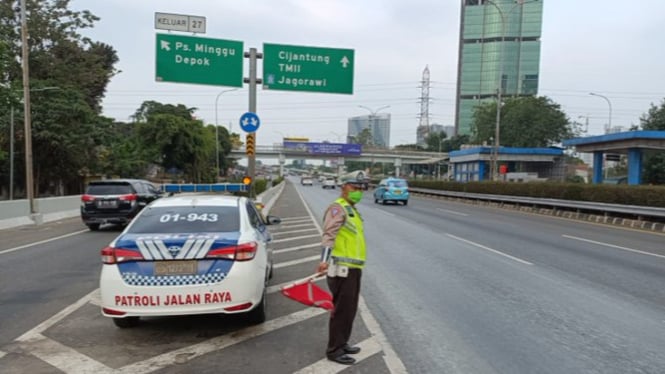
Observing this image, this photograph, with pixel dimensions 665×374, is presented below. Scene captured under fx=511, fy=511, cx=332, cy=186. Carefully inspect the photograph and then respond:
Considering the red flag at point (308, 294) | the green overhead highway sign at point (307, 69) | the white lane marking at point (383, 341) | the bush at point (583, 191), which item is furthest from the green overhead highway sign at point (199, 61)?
the bush at point (583, 191)

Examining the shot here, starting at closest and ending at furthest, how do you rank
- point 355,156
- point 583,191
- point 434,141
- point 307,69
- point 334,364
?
1. point 334,364
2. point 307,69
3. point 583,191
4. point 355,156
5. point 434,141

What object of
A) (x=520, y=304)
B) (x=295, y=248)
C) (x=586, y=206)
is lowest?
→ (x=295, y=248)

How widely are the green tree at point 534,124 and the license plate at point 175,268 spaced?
71775mm

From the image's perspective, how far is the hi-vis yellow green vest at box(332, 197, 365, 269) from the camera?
4.68 m

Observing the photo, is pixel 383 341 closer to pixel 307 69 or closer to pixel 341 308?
pixel 341 308

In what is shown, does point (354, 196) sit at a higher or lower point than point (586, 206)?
higher

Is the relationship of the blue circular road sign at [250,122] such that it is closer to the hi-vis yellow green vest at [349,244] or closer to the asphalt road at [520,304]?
the asphalt road at [520,304]

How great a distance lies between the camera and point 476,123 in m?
81.7

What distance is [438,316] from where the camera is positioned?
6145 mm

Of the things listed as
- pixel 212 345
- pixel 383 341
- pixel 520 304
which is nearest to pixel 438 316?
pixel 383 341

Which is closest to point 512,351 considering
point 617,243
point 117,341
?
point 117,341

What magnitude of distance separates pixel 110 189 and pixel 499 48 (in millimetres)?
66046

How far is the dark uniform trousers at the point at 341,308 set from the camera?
4.66m

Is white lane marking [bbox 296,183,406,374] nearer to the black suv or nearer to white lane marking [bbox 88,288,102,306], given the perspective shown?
white lane marking [bbox 88,288,102,306]
